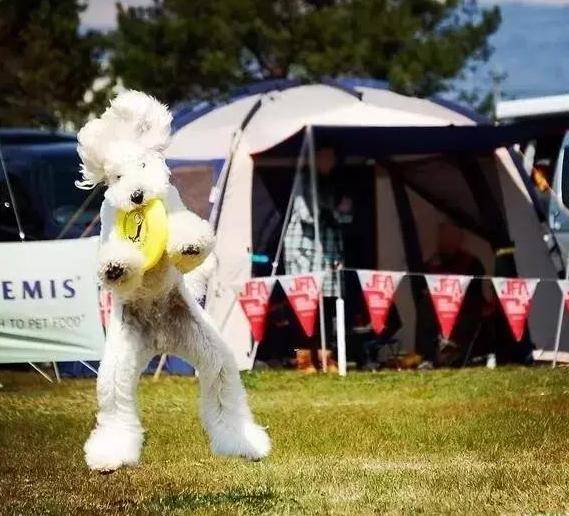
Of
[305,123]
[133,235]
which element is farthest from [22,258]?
[133,235]

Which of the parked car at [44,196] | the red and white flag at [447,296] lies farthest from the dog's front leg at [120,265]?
the parked car at [44,196]

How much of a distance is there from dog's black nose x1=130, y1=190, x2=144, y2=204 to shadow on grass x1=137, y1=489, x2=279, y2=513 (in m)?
1.46

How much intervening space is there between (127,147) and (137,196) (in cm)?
32

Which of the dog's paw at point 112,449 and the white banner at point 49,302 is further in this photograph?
the white banner at point 49,302

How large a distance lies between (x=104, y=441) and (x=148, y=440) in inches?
106

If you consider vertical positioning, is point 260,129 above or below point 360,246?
above

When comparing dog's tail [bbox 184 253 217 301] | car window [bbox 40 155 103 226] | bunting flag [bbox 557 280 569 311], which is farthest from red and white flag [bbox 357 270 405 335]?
dog's tail [bbox 184 253 217 301]

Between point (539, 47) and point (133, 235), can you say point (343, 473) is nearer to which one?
point (133, 235)

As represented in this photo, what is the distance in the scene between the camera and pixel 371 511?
20.9ft

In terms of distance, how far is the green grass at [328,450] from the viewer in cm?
671

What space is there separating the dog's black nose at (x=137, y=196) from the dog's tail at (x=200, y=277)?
56 cm

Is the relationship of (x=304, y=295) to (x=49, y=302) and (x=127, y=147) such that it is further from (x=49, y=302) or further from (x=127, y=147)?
(x=127, y=147)

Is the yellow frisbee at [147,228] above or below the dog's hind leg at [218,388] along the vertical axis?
above

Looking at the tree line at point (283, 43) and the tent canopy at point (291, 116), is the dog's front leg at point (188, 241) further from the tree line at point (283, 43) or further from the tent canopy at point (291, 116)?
the tree line at point (283, 43)
